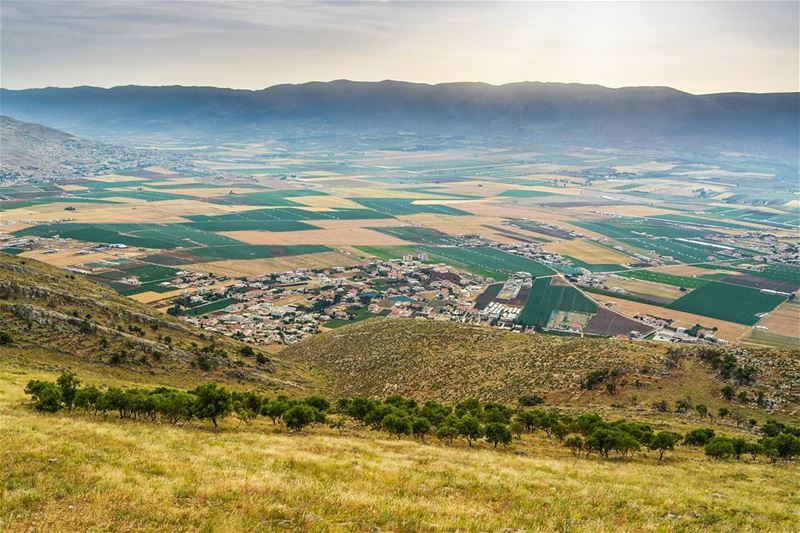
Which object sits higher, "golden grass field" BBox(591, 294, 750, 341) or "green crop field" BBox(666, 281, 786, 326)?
"green crop field" BBox(666, 281, 786, 326)

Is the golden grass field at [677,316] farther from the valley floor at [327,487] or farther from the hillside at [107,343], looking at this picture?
the valley floor at [327,487]

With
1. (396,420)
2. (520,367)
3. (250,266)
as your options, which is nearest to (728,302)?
(520,367)

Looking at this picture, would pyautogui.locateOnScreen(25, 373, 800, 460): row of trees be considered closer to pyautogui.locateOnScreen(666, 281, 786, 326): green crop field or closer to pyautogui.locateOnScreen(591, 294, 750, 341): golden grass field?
pyautogui.locateOnScreen(591, 294, 750, 341): golden grass field

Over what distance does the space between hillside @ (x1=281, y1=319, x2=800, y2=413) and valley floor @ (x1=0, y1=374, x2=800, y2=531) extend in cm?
3023

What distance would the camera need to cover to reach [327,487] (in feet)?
87.1

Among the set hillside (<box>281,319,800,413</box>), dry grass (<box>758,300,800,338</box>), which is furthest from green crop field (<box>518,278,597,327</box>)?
dry grass (<box>758,300,800,338</box>)

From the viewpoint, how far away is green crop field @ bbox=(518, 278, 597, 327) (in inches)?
5620

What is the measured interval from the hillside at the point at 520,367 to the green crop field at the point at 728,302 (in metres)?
80.4

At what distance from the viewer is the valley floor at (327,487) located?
2162 centimetres

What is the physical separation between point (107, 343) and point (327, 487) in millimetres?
60178

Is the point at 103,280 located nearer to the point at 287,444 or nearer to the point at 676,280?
the point at 287,444

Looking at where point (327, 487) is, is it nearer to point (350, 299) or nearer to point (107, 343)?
point (107, 343)

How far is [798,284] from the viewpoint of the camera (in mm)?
188500

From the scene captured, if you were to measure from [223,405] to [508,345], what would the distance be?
190 feet
